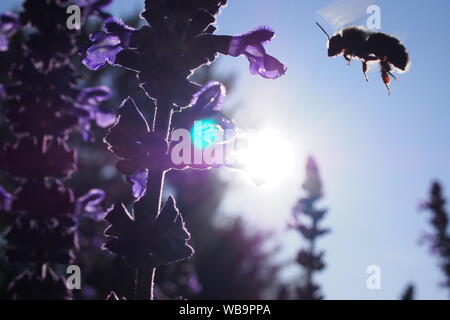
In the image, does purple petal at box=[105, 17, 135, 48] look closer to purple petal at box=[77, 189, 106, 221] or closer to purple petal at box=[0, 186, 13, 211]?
purple petal at box=[0, 186, 13, 211]

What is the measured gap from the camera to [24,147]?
4750 mm

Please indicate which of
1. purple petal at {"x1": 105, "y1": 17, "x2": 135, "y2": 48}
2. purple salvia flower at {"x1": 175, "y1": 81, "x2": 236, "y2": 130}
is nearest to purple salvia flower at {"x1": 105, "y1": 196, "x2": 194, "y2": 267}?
purple salvia flower at {"x1": 175, "y1": 81, "x2": 236, "y2": 130}

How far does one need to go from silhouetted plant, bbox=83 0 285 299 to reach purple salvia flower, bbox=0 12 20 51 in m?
2.32

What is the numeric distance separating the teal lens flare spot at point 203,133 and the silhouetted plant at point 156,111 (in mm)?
92

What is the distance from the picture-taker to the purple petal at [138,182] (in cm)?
365

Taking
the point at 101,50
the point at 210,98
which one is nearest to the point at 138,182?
the point at 210,98

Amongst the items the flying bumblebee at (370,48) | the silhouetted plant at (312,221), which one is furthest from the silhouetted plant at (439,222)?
the flying bumblebee at (370,48)

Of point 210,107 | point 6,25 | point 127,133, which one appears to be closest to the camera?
point 127,133

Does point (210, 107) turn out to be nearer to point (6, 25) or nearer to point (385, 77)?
point (385, 77)

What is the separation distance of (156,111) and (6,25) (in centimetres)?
319

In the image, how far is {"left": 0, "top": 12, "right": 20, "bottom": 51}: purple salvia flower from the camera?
5535 millimetres

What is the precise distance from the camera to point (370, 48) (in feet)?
15.3

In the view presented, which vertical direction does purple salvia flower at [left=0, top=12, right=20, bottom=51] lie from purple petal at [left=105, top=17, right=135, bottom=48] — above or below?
above

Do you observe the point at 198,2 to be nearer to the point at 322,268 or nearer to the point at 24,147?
the point at 24,147
